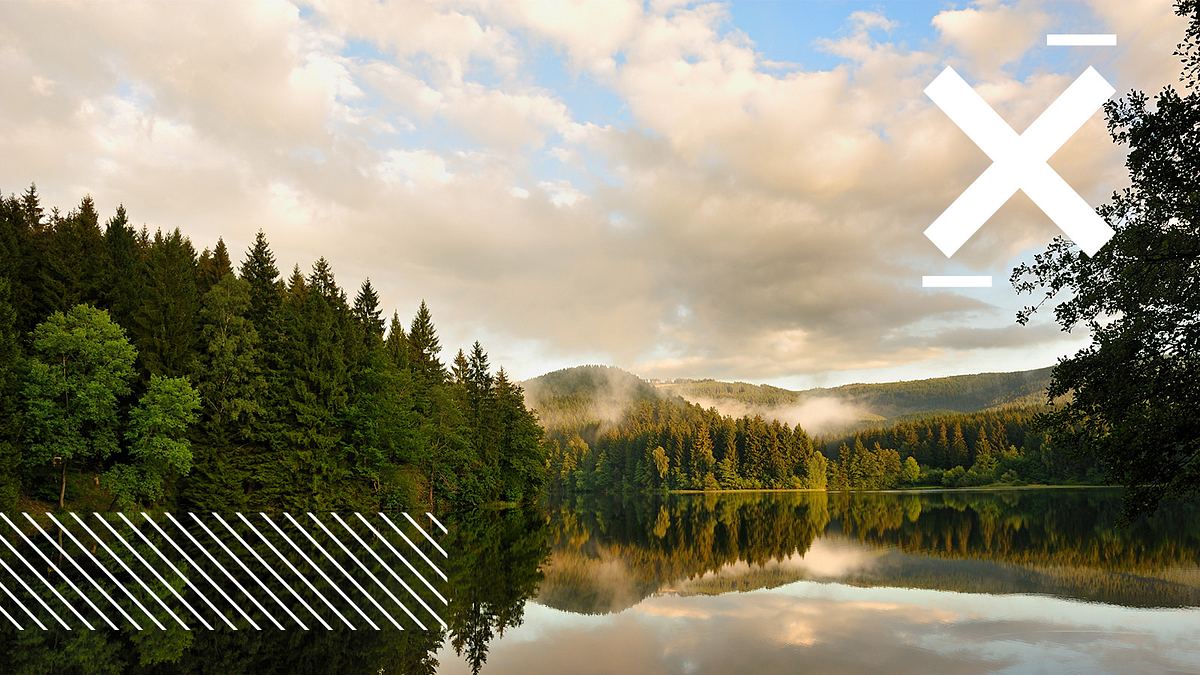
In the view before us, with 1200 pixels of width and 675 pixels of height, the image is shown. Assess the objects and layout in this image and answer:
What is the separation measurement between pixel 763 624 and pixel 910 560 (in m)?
18.0

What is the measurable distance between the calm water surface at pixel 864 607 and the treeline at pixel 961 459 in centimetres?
12263

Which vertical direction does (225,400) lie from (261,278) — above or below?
below

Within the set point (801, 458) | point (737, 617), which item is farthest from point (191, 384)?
point (801, 458)

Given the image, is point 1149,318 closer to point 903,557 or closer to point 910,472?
point 903,557

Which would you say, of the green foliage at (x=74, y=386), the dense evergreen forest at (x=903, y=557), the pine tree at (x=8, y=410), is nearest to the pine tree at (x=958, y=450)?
the dense evergreen forest at (x=903, y=557)

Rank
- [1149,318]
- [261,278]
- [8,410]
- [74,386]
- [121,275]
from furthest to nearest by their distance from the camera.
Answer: [261,278] → [121,275] → [74,386] → [8,410] → [1149,318]

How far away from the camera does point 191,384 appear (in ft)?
168

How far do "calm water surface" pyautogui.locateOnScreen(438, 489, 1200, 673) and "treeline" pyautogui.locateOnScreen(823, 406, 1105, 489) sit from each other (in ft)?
402

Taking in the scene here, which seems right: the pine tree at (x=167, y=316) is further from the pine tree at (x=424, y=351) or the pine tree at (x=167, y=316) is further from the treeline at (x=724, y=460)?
the treeline at (x=724, y=460)

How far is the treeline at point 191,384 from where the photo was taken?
4166cm

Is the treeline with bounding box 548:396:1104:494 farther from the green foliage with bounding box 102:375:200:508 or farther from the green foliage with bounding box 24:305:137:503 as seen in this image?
the green foliage with bounding box 24:305:137:503

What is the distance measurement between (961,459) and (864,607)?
17770 cm

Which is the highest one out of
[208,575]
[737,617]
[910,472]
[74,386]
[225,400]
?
[74,386]

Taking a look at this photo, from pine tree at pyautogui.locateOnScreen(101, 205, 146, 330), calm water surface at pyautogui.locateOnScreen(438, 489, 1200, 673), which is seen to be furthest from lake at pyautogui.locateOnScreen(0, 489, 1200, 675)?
pine tree at pyautogui.locateOnScreen(101, 205, 146, 330)
